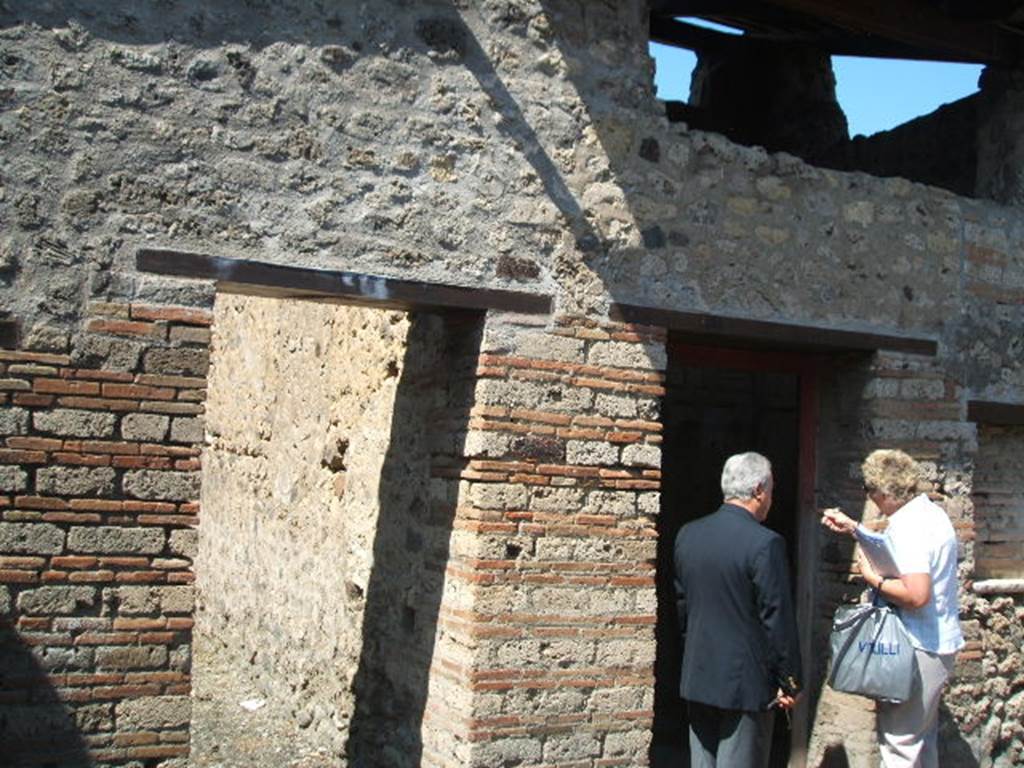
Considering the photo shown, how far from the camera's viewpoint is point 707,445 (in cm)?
879

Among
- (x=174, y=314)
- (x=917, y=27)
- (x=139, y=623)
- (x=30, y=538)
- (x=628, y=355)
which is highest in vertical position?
(x=917, y=27)

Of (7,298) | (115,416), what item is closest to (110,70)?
(7,298)

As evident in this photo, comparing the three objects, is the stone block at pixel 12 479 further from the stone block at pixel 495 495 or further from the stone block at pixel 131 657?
the stone block at pixel 495 495

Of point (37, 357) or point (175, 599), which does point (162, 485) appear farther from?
point (37, 357)

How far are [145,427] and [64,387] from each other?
327 millimetres

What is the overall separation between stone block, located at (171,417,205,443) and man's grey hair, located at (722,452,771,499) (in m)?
2.06

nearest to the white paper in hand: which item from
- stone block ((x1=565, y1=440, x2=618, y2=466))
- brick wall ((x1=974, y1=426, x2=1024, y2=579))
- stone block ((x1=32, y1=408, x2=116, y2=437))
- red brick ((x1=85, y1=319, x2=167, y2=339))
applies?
stone block ((x1=565, y1=440, x2=618, y2=466))

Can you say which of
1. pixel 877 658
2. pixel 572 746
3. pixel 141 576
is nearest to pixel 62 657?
pixel 141 576

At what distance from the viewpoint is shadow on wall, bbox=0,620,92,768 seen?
4.89m

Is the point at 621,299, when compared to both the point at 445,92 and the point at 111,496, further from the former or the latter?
the point at 111,496

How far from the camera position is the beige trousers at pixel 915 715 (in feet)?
18.6

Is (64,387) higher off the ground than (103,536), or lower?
higher

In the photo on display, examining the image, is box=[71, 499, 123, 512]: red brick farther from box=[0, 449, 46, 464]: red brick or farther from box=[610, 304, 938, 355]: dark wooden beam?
box=[610, 304, 938, 355]: dark wooden beam

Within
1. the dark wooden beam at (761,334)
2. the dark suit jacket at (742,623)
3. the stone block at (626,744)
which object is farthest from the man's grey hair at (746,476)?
the stone block at (626,744)
